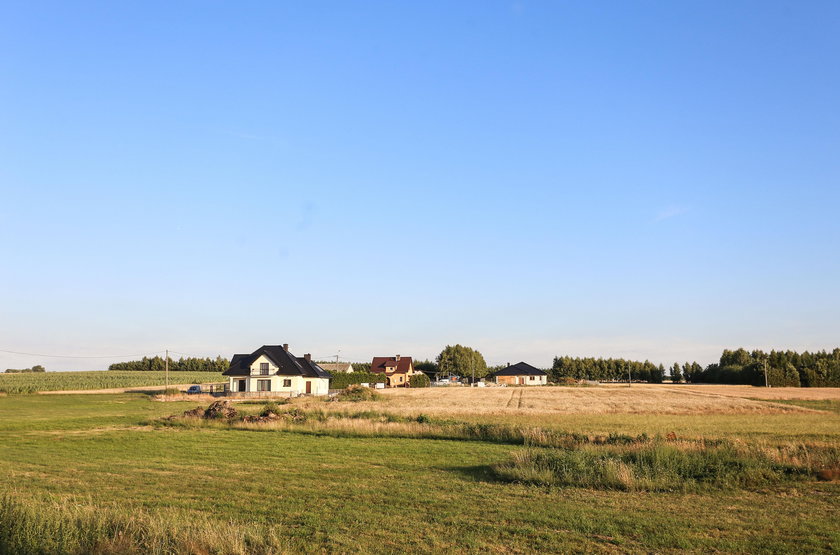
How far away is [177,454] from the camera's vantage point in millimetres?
25125

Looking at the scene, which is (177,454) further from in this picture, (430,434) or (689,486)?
(689,486)

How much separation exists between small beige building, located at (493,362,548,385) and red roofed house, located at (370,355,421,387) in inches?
856

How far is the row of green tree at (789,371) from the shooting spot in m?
117

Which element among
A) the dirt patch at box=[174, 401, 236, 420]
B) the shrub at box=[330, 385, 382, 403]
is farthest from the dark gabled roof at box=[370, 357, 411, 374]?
the dirt patch at box=[174, 401, 236, 420]

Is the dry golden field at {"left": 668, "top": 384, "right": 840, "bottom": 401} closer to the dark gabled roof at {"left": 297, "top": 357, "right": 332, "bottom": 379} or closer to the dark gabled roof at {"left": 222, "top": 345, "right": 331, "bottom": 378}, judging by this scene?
the dark gabled roof at {"left": 297, "top": 357, "right": 332, "bottom": 379}

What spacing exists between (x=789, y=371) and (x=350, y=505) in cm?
12521

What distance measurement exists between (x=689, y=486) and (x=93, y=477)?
1748 centimetres

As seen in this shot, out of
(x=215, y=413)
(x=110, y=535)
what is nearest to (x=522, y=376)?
(x=215, y=413)

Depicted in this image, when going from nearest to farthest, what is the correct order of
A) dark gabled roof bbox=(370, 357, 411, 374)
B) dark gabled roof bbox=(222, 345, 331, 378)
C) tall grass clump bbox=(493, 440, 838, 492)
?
tall grass clump bbox=(493, 440, 838, 492), dark gabled roof bbox=(222, 345, 331, 378), dark gabled roof bbox=(370, 357, 411, 374)

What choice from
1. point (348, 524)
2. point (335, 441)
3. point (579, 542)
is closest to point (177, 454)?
point (335, 441)

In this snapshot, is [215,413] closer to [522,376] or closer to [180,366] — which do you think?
[522,376]

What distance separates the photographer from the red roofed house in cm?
12044

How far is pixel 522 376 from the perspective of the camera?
135375 millimetres

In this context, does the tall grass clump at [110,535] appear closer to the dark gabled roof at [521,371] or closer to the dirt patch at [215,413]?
the dirt patch at [215,413]
